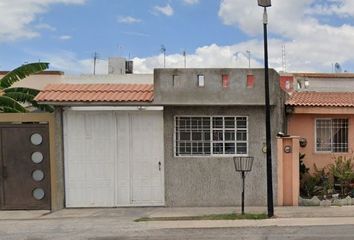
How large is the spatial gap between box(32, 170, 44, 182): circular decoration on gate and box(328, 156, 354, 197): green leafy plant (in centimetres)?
875

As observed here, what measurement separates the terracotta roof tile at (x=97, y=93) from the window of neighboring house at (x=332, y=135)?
20.6 ft

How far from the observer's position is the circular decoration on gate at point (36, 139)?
14.2 metres

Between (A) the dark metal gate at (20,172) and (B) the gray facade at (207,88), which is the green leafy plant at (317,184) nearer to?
(B) the gray facade at (207,88)

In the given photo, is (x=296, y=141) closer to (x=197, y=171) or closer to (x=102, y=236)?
(x=197, y=171)

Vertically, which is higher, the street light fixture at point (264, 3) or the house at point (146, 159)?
the street light fixture at point (264, 3)

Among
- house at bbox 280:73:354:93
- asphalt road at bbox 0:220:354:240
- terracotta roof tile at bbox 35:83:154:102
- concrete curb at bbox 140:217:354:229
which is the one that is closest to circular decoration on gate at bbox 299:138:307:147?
concrete curb at bbox 140:217:354:229

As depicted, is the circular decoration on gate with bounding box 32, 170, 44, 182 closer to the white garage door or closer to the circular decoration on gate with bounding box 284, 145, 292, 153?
the white garage door

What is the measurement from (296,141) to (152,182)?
4280 millimetres

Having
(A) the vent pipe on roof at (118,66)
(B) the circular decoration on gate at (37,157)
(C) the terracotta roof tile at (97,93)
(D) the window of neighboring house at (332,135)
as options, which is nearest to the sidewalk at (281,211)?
(C) the terracotta roof tile at (97,93)

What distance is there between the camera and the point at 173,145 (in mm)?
14172

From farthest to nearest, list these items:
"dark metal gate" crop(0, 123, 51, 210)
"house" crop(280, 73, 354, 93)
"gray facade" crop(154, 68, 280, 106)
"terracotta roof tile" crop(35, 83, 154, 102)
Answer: "house" crop(280, 73, 354, 93)
"dark metal gate" crop(0, 123, 51, 210)
"gray facade" crop(154, 68, 280, 106)
"terracotta roof tile" crop(35, 83, 154, 102)

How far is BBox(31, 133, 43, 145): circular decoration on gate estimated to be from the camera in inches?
559

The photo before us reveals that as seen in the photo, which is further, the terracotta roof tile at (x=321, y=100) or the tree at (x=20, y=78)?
the tree at (x=20, y=78)

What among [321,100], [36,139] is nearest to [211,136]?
[321,100]
